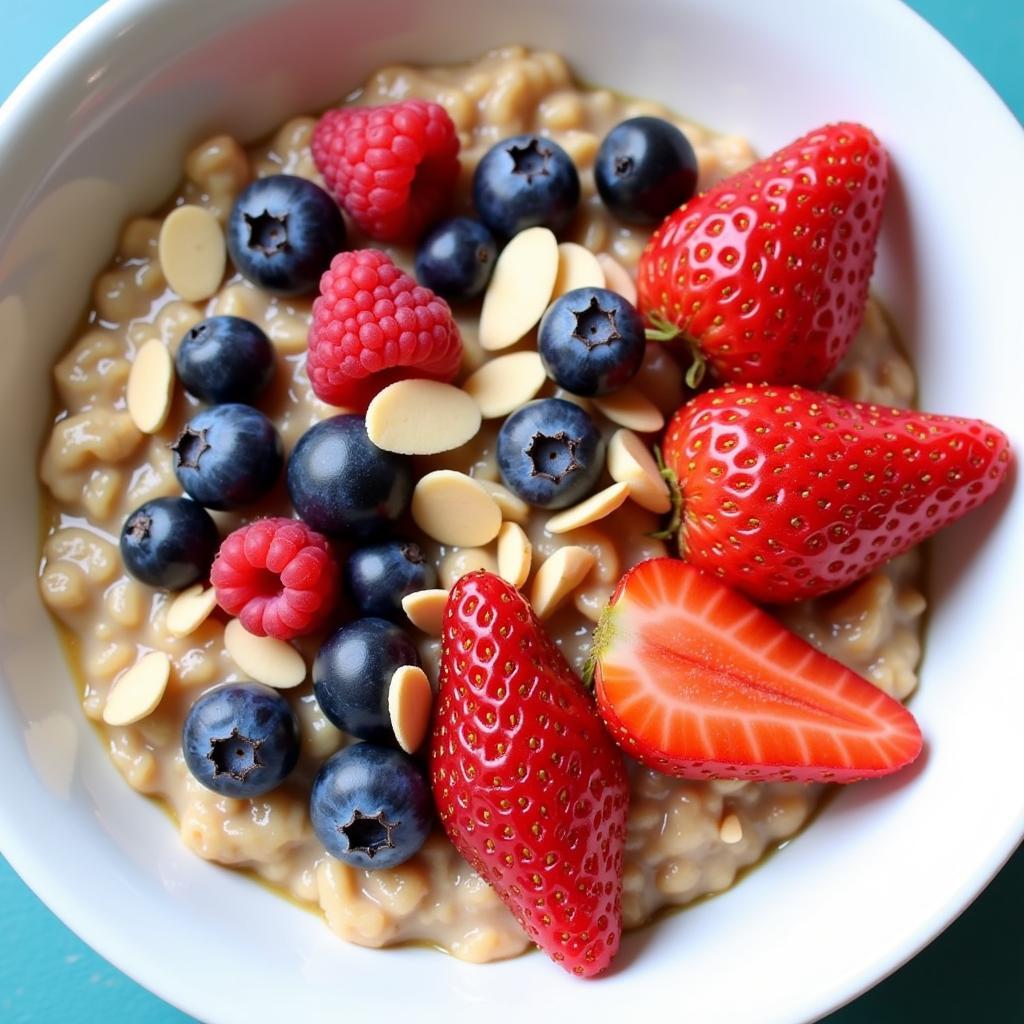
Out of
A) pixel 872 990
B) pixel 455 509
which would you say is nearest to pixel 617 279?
pixel 455 509

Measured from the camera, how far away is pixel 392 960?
1.59 meters

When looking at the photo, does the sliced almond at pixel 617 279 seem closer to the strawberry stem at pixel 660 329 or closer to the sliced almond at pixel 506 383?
the strawberry stem at pixel 660 329

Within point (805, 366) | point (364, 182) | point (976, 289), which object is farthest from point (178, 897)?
point (976, 289)

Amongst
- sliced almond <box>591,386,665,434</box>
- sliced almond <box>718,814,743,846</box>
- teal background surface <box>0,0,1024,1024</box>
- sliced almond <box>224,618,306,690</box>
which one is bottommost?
teal background surface <box>0,0,1024,1024</box>

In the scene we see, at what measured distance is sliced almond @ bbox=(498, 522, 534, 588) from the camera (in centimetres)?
153

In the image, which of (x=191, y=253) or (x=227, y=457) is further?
(x=191, y=253)

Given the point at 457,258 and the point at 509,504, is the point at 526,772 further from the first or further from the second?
the point at 457,258

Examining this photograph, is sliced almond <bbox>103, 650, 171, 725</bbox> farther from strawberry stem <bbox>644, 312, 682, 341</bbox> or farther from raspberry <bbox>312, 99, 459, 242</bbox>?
strawberry stem <bbox>644, 312, 682, 341</bbox>

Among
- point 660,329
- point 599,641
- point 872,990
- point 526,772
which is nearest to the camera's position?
point 526,772

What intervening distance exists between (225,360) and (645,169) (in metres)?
0.64

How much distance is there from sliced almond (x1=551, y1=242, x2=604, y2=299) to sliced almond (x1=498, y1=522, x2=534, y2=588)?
0.34 metres

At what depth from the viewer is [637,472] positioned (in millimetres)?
1524

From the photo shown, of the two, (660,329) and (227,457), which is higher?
(660,329)

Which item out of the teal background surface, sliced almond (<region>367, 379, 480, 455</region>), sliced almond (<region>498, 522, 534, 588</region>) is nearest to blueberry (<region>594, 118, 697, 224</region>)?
sliced almond (<region>367, 379, 480, 455</region>)
